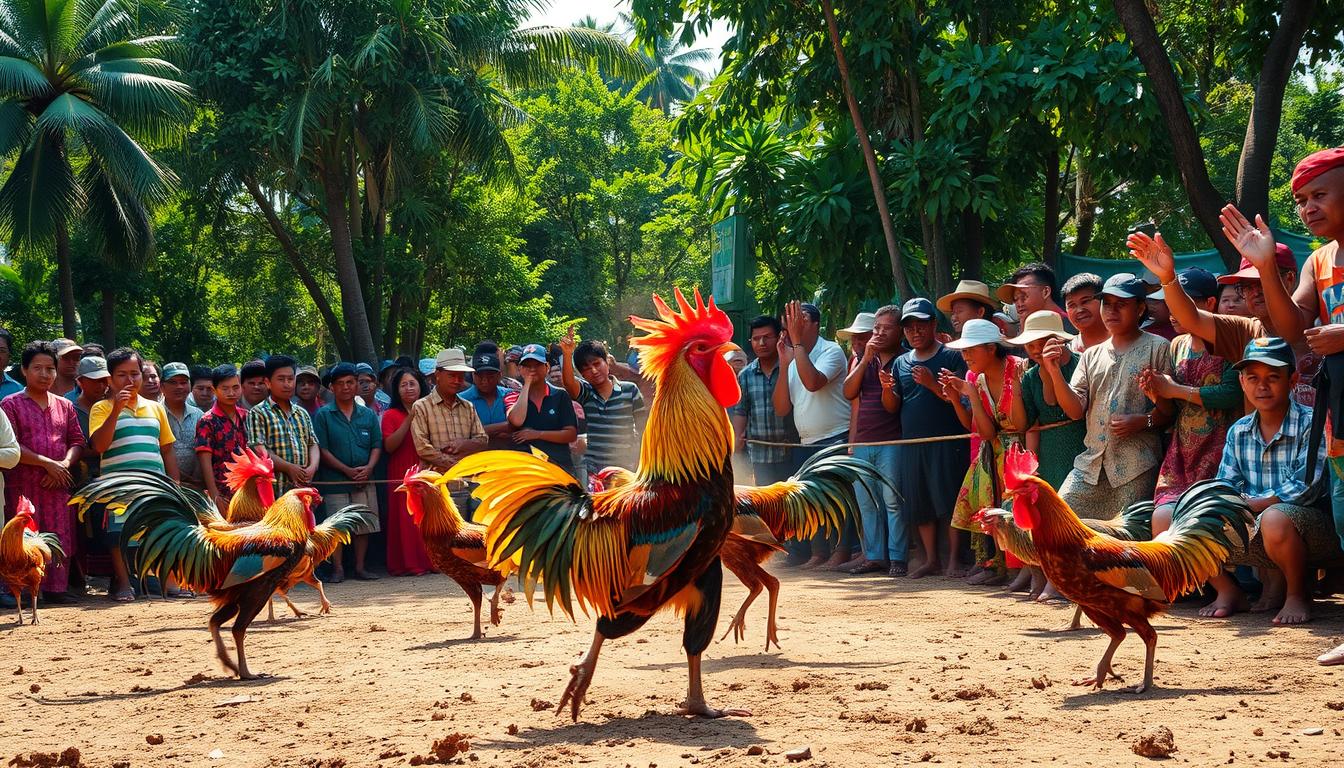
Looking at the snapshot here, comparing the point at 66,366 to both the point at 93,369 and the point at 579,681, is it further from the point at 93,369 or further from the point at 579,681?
the point at 579,681

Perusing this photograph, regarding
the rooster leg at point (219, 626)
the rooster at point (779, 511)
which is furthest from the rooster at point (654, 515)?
the rooster leg at point (219, 626)

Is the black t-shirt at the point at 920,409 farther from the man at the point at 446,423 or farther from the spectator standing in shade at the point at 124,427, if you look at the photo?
the spectator standing in shade at the point at 124,427

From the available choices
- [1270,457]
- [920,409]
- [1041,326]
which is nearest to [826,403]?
[920,409]

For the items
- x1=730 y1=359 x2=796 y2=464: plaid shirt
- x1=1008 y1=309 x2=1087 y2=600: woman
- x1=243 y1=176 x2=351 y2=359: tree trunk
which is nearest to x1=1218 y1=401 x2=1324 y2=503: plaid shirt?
x1=1008 y1=309 x2=1087 y2=600: woman

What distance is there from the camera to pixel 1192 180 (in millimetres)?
10008

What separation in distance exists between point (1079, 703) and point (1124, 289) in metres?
3.11

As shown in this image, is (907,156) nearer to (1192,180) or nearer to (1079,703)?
(1192,180)

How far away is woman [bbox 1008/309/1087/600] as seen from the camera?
26.5 ft

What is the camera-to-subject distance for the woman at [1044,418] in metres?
8.07

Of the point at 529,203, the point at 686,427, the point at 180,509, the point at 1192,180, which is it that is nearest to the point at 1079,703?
the point at 686,427

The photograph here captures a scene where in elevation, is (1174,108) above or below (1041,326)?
above

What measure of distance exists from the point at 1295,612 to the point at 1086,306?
228 cm

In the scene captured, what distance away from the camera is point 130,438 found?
10.5 m

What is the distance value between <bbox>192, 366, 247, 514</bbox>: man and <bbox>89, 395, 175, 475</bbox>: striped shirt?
0.40 meters
